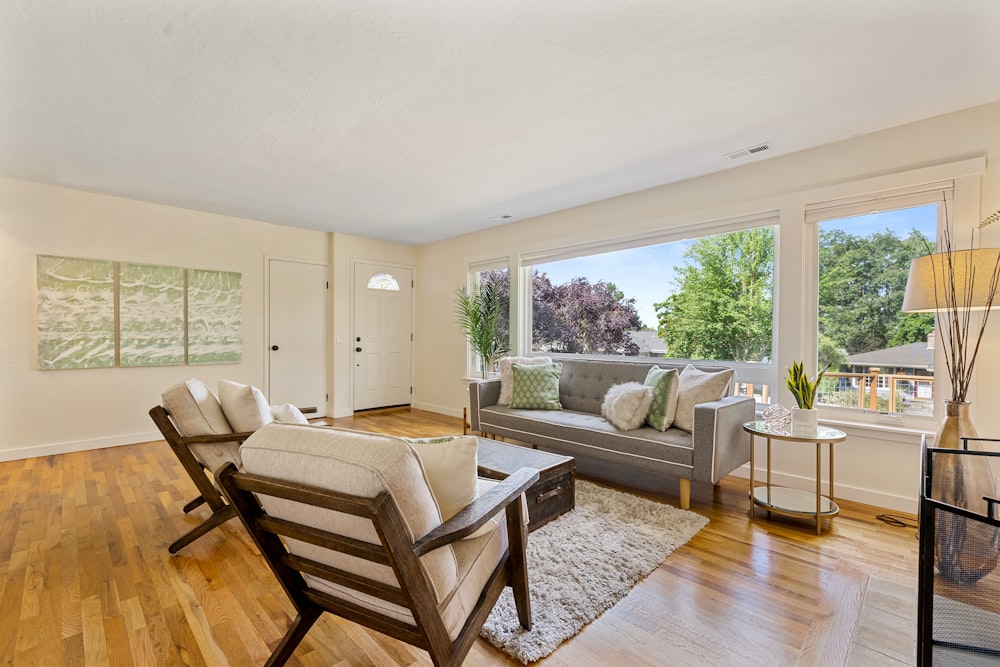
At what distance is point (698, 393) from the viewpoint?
3.04 meters

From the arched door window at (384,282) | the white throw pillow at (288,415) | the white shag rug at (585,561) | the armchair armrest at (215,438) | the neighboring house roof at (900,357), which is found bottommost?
the white shag rug at (585,561)

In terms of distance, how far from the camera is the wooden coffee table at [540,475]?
94.4 inches

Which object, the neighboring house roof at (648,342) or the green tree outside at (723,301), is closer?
the green tree outside at (723,301)

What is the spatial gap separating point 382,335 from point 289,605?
460cm

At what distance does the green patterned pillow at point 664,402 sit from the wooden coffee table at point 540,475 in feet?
2.71

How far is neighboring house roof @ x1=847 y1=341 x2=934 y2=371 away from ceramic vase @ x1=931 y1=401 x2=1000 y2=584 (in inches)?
24.7

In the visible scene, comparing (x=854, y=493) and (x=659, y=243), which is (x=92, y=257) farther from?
(x=854, y=493)

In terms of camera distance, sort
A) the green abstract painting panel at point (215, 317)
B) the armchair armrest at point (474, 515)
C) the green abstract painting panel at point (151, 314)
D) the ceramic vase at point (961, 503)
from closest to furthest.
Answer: the ceramic vase at point (961, 503) → the armchair armrest at point (474, 515) → the green abstract painting panel at point (151, 314) → the green abstract painting panel at point (215, 317)

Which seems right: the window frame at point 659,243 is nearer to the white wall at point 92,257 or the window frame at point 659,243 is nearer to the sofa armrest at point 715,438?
the sofa armrest at point 715,438

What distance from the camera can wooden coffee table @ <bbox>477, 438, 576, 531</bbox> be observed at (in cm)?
240

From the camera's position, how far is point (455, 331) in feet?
19.4

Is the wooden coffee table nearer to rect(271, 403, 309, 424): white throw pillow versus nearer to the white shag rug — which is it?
the white shag rug

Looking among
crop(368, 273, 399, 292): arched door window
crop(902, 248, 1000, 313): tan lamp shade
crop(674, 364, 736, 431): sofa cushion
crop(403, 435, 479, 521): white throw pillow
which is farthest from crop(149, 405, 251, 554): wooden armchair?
crop(368, 273, 399, 292): arched door window

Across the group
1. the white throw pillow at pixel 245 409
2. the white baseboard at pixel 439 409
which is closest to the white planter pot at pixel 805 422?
the white throw pillow at pixel 245 409
